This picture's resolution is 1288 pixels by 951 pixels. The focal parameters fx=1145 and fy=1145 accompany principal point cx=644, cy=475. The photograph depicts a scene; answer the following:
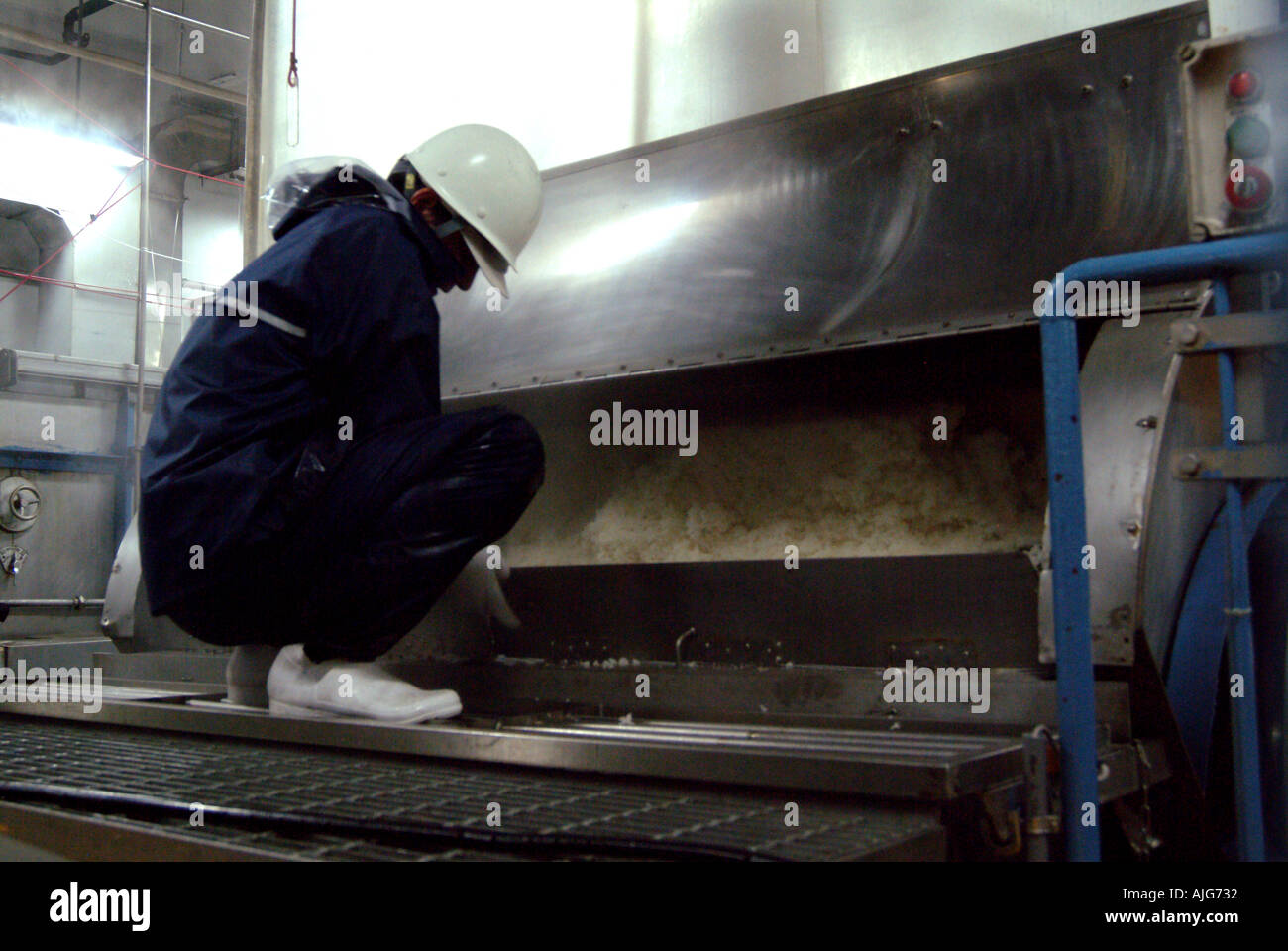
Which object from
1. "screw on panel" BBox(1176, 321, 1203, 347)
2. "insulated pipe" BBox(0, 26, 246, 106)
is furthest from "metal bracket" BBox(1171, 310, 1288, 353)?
"insulated pipe" BBox(0, 26, 246, 106)

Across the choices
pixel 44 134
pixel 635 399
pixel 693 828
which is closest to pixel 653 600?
pixel 635 399

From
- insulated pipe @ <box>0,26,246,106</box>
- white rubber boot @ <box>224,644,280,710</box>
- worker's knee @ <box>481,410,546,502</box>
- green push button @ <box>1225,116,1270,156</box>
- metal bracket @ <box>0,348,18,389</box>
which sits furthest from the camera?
insulated pipe @ <box>0,26,246,106</box>

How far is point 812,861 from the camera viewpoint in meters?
1.03

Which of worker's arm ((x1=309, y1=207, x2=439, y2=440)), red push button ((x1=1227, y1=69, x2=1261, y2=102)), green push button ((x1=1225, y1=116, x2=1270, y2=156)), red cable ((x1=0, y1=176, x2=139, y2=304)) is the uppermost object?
red cable ((x1=0, y1=176, x2=139, y2=304))

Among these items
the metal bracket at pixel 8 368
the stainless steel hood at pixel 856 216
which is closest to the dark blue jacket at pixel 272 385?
the stainless steel hood at pixel 856 216

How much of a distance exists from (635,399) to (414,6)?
59.0 inches

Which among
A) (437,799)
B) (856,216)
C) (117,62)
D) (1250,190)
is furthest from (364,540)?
(117,62)

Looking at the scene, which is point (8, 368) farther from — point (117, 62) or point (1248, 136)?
point (1248, 136)

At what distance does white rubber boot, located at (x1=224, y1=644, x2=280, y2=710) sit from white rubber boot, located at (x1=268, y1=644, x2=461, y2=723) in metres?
0.15

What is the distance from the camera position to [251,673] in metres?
2.08

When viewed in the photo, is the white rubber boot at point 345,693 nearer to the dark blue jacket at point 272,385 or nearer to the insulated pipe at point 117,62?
the dark blue jacket at point 272,385

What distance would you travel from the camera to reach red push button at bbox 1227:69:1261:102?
4.65 feet

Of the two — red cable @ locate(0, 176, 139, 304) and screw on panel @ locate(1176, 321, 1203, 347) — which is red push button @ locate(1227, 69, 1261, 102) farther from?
red cable @ locate(0, 176, 139, 304)

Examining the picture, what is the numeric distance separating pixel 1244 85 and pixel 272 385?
1430mm
